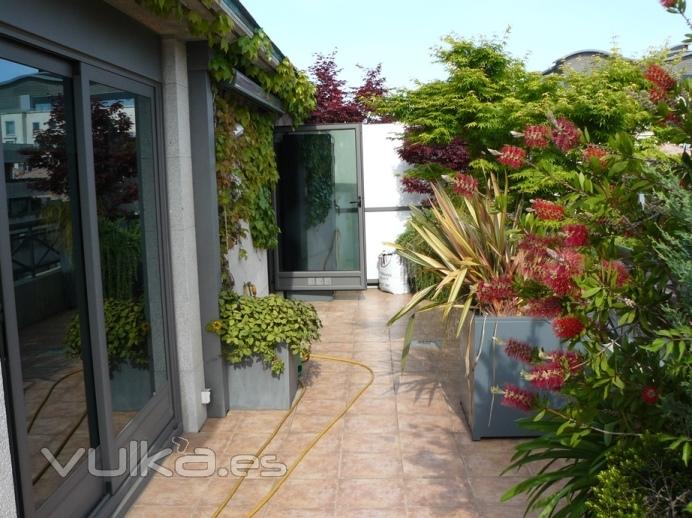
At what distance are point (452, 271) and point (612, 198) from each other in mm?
2033

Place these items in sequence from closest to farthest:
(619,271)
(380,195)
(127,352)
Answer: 1. (619,271)
2. (127,352)
3. (380,195)

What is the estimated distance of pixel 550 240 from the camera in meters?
2.37

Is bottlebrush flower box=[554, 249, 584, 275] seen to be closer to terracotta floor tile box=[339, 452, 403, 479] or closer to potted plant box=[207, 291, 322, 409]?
terracotta floor tile box=[339, 452, 403, 479]

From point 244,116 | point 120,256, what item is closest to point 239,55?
point 244,116

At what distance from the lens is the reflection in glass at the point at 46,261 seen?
2.49 m

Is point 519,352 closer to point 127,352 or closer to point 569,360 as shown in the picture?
point 569,360

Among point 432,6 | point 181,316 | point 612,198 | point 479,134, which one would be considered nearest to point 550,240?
point 612,198

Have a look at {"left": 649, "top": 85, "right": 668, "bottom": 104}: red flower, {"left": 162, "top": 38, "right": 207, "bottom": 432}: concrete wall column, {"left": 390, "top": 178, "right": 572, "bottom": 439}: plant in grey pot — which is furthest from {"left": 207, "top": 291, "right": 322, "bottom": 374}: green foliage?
{"left": 649, "top": 85, "right": 668, "bottom": 104}: red flower

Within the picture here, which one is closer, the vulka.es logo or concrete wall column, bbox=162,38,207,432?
the vulka.es logo

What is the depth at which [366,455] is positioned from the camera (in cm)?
388

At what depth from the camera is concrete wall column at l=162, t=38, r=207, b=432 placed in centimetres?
405

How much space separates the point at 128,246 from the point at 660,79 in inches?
102

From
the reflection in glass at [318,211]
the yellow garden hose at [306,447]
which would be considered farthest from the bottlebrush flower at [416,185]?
the yellow garden hose at [306,447]

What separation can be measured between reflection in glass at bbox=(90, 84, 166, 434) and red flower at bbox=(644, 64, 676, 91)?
2290 mm
